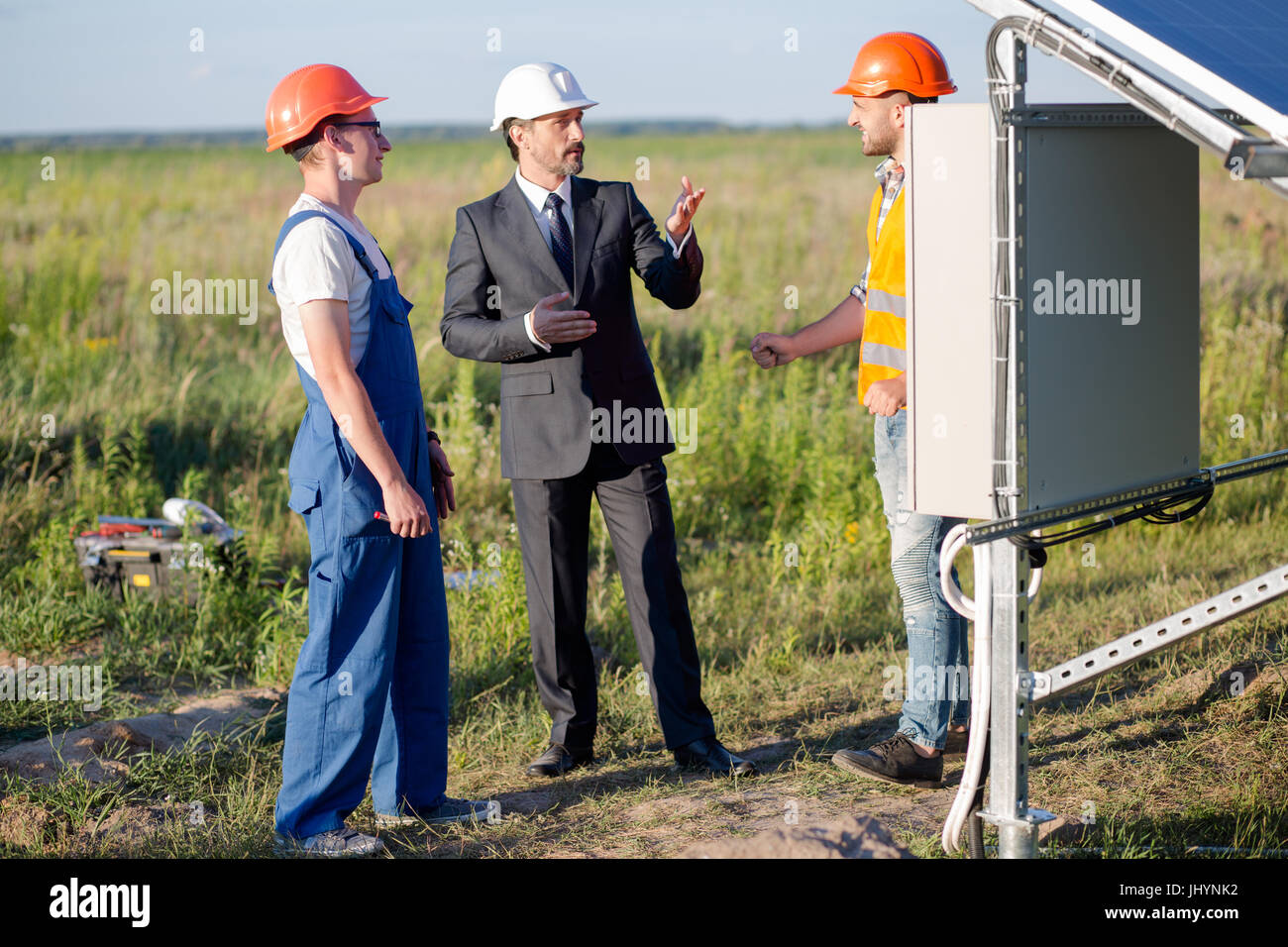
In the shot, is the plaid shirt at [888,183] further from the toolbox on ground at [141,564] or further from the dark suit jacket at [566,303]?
the toolbox on ground at [141,564]

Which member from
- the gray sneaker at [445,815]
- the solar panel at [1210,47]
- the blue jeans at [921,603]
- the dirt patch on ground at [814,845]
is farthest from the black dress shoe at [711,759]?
the solar panel at [1210,47]

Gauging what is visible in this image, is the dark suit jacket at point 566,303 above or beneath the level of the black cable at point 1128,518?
above

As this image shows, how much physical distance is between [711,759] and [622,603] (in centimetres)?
173

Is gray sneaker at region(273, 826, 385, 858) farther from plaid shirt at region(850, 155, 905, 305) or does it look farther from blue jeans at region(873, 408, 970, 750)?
plaid shirt at region(850, 155, 905, 305)

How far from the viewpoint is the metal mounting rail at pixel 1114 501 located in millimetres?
3107

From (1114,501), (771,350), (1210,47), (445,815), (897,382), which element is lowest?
(445,815)

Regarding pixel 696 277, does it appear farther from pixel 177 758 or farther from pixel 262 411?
pixel 262 411

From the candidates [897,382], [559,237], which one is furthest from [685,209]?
[897,382]

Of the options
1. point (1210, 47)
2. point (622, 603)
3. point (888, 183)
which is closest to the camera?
point (1210, 47)

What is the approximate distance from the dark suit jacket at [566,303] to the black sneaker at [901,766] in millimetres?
1284

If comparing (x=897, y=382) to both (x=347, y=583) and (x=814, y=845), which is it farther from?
(x=347, y=583)

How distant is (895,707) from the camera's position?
5273 mm

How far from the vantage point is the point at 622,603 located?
20.7 ft

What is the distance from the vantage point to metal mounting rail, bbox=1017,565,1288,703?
3.29 meters
